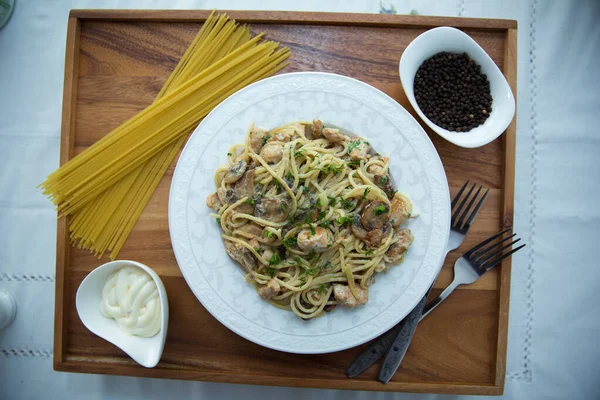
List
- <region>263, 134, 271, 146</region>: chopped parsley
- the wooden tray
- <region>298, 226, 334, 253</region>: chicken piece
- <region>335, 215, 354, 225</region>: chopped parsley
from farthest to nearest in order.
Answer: the wooden tray, <region>263, 134, 271, 146</region>: chopped parsley, <region>335, 215, 354, 225</region>: chopped parsley, <region>298, 226, 334, 253</region>: chicken piece

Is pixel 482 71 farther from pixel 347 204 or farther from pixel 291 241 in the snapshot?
pixel 291 241

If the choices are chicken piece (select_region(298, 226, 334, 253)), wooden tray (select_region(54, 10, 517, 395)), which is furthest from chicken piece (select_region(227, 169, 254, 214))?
wooden tray (select_region(54, 10, 517, 395))

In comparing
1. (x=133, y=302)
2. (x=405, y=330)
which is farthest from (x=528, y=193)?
(x=133, y=302)

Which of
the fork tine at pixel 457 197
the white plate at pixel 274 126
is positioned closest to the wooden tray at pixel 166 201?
the fork tine at pixel 457 197

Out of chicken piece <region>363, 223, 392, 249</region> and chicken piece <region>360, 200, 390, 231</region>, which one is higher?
chicken piece <region>360, 200, 390, 231</region>

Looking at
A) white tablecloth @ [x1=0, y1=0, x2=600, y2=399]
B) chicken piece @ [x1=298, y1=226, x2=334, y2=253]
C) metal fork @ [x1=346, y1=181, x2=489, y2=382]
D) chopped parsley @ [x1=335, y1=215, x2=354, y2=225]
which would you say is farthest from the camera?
white tablecloth @ [x1=0, y1=0, x2=600, y2=399]

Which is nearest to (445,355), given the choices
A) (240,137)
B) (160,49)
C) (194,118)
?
(240,137)

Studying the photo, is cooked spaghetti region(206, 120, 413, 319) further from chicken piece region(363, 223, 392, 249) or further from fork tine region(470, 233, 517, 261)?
fork tine region(470, 233, 517, 261)
